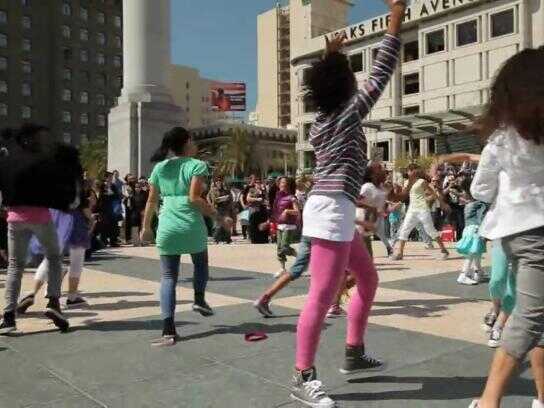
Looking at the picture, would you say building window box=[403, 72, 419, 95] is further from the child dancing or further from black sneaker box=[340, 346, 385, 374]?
the child dancing

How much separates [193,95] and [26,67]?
79.4m

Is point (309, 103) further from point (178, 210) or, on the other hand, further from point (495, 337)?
point (495, 337)

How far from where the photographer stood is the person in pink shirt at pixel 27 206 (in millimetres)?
5254

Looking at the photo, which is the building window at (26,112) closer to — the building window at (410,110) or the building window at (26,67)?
the building window at (26,67)

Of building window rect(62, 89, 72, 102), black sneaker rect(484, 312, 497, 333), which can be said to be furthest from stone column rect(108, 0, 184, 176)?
building window rect(62, 89, 72, 102)

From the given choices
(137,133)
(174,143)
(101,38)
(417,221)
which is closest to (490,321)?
(174,143)

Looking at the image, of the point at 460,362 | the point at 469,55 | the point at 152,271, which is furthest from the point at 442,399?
the point at 469,55

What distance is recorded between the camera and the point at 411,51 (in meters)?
68.6

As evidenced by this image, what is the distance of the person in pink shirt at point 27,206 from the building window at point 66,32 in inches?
3556

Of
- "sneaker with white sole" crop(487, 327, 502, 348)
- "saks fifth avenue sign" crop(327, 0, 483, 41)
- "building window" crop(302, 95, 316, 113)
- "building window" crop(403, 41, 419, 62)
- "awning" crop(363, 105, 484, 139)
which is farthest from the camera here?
"building window" crop(403, 41, 419, 62)

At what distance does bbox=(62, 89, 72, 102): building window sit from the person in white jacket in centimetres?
9194

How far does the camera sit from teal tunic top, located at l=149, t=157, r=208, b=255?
502cm

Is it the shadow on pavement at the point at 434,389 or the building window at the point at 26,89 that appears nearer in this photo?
the shadow on pavement at the point at 434,389

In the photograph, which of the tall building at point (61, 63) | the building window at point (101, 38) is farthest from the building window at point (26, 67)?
the building window at point (101, 38)
